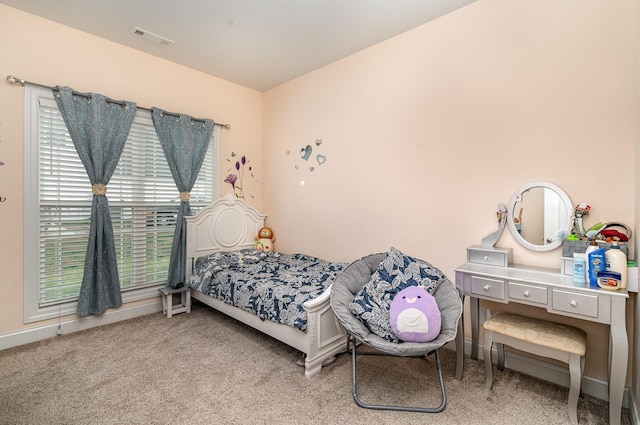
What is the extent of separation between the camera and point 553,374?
2.09 m

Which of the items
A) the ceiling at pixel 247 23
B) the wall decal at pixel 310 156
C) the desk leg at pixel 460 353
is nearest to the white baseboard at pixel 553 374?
the desk leg at pixel 460 353

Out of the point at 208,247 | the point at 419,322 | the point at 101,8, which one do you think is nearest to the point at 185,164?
the point at 208,247

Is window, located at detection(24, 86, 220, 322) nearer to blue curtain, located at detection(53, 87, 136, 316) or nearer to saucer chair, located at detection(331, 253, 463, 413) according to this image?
blue curtain, located at detection(53, 87, 136, 316)

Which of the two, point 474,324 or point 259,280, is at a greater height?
point 259,280

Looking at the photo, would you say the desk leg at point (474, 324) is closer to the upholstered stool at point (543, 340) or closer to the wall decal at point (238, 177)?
the upholstered stool at point (543, 340)

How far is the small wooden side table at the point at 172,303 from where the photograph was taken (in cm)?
327

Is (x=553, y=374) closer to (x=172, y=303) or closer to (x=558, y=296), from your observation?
(x=558, y=296)

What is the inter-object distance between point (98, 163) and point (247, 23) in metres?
1.93

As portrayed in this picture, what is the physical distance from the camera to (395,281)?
7.25 feet

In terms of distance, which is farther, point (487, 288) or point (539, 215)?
point (539, 215)

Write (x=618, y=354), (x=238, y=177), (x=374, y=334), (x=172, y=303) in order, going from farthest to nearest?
(x=238, y=177) < (x=172, y=303) < (x=374, y=334) < (x=618, y=354)

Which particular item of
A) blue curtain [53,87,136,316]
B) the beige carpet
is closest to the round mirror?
the beige carpet

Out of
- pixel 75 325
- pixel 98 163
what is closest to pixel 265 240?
pixel 98 163

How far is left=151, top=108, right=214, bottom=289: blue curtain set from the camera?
3414 millimetres
